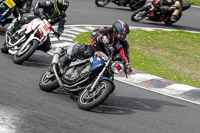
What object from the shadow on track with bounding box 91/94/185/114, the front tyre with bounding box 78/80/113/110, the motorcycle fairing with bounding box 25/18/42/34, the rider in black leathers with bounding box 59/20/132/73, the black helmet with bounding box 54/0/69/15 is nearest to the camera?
the front tyre with bounding box 78/80/113/110

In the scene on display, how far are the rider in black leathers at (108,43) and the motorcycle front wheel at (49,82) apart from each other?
1.77ft

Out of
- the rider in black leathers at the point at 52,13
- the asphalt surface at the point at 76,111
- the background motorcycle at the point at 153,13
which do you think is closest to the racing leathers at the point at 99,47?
the asphalt surface at the point at 76,111

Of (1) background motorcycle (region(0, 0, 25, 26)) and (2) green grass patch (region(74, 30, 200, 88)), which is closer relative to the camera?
(2) green grass patch (region(74, 30, 200, 88))

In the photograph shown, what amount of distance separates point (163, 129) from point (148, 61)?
19.1ft

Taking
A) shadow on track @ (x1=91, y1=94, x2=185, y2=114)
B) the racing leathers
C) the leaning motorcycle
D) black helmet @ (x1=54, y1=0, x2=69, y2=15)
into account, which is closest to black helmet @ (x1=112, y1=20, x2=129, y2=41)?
the racing leathers

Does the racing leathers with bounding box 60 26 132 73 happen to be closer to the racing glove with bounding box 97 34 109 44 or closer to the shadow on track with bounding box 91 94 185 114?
the racing glove with bounding box 97 34 109 44

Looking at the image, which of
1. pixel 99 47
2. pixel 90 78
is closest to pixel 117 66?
pixel 90 78

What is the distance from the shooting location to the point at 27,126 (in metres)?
5.90

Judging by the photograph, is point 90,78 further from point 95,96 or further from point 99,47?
point 99,47

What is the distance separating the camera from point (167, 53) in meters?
13.9

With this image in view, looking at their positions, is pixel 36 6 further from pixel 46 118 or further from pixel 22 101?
pixel 46 118

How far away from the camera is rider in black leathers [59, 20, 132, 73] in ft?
23.7

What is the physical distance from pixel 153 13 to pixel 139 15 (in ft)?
2.12

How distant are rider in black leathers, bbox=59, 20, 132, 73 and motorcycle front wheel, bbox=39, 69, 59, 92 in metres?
0.54
